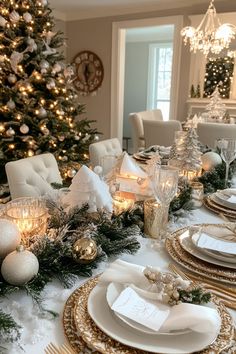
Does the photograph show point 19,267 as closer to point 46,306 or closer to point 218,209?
point 46,306

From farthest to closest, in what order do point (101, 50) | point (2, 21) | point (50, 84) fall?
point (101, 50), point (50, 84), point (2, 21)

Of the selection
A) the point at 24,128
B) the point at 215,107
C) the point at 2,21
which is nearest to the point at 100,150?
the point at 24,128

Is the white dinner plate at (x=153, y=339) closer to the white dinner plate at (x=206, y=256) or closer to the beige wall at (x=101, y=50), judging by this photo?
the white dinner plate at (x=206, y=256)

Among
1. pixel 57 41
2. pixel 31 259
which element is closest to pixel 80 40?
pixel 57 41

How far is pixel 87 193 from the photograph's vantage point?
112cm

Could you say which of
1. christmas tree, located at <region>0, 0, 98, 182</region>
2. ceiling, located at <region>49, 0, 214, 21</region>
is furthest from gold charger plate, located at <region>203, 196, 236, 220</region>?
ceiling, located at <region>49, 0, 214, 21</region>

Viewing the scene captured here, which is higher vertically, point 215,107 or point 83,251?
point 215,107

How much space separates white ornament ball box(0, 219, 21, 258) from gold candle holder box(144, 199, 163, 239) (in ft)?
1.54

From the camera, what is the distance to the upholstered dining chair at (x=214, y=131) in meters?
3.45

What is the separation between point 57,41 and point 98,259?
2933 millimetres

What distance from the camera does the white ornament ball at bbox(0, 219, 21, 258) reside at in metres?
0.83

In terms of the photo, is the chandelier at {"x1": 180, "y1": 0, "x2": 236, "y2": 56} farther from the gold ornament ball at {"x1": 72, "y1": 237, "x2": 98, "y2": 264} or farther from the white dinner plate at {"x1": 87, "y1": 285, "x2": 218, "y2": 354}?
the white dinner plate at {"x1": 87, "y1": 285, "x2": 218, "y2": 354}

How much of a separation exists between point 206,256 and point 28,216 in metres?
0.58

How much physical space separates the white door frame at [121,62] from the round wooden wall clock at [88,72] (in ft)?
1.05
